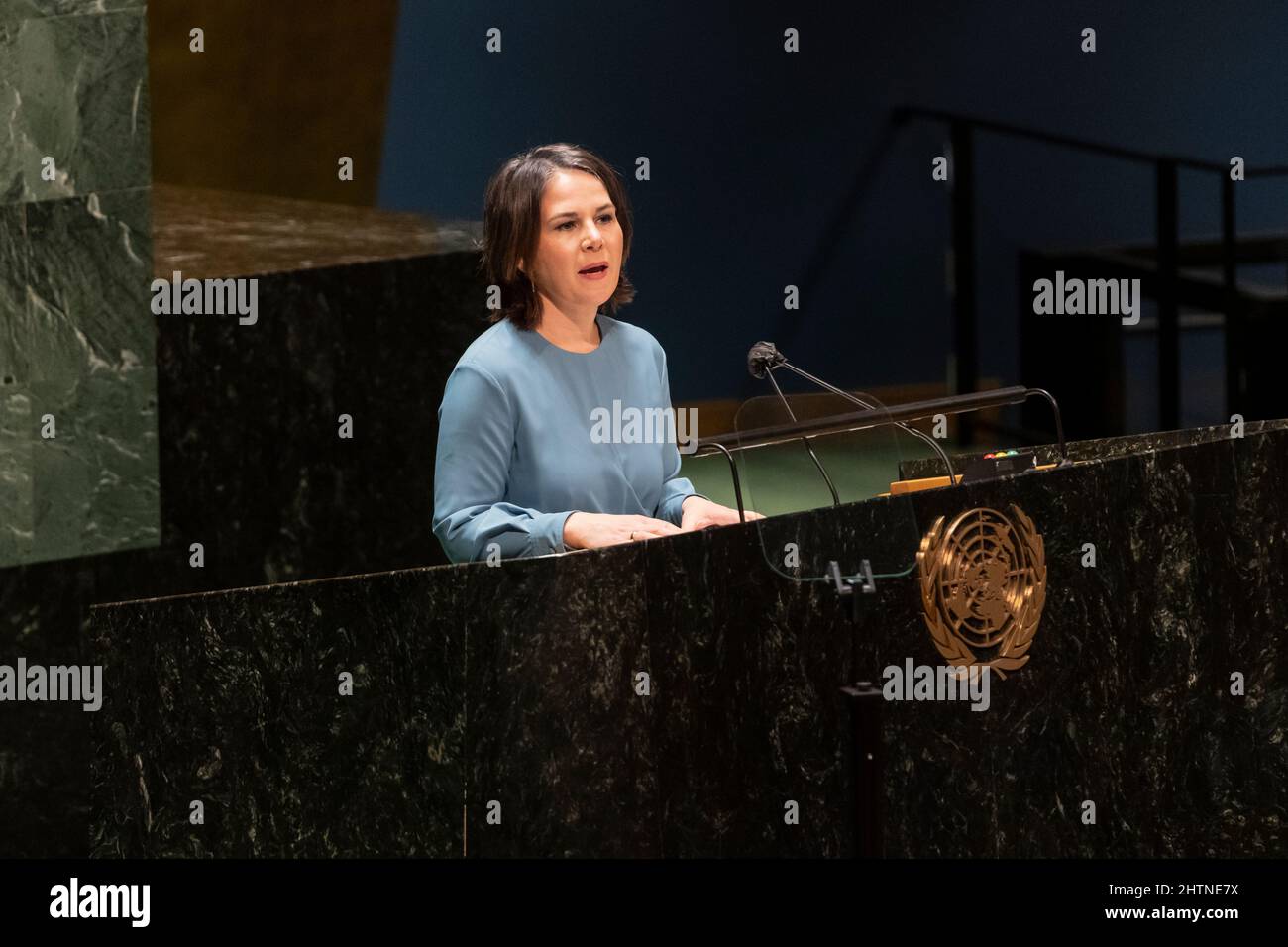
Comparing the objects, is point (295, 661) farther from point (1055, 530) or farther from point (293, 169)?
point (293, 169)

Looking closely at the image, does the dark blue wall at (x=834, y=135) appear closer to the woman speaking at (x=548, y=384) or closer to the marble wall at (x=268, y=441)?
the marble wall at (x=268, y=441)

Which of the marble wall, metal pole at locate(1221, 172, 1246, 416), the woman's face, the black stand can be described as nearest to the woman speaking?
the woman's face

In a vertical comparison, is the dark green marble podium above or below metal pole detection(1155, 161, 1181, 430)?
below

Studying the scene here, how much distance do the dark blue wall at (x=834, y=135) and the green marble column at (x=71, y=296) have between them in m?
1.19

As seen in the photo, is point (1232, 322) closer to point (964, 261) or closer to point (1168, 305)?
point (1168, 305)

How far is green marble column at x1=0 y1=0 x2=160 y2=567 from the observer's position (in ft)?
15.0

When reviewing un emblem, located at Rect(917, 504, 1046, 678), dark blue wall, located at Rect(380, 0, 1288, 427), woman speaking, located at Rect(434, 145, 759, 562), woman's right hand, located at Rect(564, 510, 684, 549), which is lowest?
un emblem, located at Rect(917, 504, 1046, 678)

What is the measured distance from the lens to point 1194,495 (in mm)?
2721

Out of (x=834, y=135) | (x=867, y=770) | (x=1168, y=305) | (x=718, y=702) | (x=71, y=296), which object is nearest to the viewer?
(x=867, y=770)

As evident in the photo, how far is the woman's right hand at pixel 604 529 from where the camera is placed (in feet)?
8.50

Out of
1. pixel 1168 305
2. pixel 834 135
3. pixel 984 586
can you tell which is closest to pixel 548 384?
pixel 984 586

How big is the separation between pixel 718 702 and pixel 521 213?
0.88 metres

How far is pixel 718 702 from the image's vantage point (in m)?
2.46

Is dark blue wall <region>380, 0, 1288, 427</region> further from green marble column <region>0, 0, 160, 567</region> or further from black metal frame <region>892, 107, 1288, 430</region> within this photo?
green marble column <region>0, 0, 160, 567</region>
